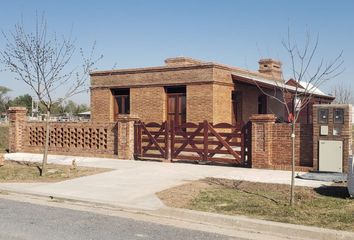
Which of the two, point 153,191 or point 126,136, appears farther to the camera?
point 126,136

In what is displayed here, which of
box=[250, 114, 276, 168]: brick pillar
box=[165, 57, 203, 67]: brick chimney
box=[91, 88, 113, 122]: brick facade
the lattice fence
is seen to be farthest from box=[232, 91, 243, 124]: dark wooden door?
box=[250, 114, 276, 168]: brick pillar

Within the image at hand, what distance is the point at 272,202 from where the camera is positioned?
30.1ft

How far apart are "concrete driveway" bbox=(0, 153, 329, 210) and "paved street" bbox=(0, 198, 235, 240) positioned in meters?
1.09

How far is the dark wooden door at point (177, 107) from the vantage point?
849 inches

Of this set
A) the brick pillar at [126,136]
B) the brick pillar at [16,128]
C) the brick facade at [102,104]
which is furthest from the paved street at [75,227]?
the brick facade at [102,104]

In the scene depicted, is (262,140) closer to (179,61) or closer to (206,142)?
(206,142)

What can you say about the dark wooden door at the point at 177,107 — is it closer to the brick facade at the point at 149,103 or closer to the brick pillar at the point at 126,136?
the brick facade at the point at 149,103

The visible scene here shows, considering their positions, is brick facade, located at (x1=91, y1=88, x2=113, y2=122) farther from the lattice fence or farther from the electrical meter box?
the electrical meter box

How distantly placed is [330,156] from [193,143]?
4924mm

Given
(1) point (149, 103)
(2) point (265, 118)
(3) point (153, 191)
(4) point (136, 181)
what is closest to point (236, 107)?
(1) point (149, 103)

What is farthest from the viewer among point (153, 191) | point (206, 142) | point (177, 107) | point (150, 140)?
point (177, 107)

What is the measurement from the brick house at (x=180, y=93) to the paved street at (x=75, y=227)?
11.8 meters

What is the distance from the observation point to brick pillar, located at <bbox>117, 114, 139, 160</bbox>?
17.5m

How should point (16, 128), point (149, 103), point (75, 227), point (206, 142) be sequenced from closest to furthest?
1. point (75, 227)
2. point (206, 142)
3. point (16, 128)
4. point (149, 103)
